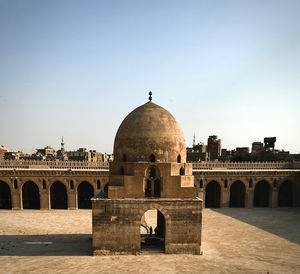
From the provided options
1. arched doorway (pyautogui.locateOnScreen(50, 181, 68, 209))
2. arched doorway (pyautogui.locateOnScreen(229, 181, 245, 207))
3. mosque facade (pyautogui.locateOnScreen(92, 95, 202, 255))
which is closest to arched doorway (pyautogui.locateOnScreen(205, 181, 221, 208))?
arched doorway (pyautogui.locateOnScreen(229, 181, 245, 207))

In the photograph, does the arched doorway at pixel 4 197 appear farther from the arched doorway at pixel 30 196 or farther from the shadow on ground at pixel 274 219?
the shadow on ground at pixel 274 219

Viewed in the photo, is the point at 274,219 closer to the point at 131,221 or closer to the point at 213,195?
the point at 213,195

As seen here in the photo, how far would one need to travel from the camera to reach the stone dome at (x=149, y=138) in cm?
1170

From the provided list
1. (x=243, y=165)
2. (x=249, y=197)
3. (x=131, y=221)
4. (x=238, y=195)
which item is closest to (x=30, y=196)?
(x=131, y=221)

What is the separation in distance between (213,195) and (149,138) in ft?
59.8

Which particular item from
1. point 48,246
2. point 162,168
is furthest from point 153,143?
point 48,246

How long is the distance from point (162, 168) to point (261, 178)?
18.1m

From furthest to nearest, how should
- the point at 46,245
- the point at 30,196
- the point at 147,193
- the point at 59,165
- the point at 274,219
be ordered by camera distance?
the point at 59,165, the point at 30,196, the point at 274,219, the point at 46,245, the point at 147,193

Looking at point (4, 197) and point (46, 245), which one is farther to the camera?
point (4, 197)

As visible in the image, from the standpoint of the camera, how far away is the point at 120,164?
12.2 m

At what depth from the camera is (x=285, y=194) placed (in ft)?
88.7

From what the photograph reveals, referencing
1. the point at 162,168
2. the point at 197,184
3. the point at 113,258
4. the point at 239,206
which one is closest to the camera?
the point at 113,258

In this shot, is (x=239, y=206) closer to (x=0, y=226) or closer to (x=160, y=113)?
(x=160, y=113)

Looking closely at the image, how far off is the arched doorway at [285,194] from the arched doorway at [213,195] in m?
8.37
